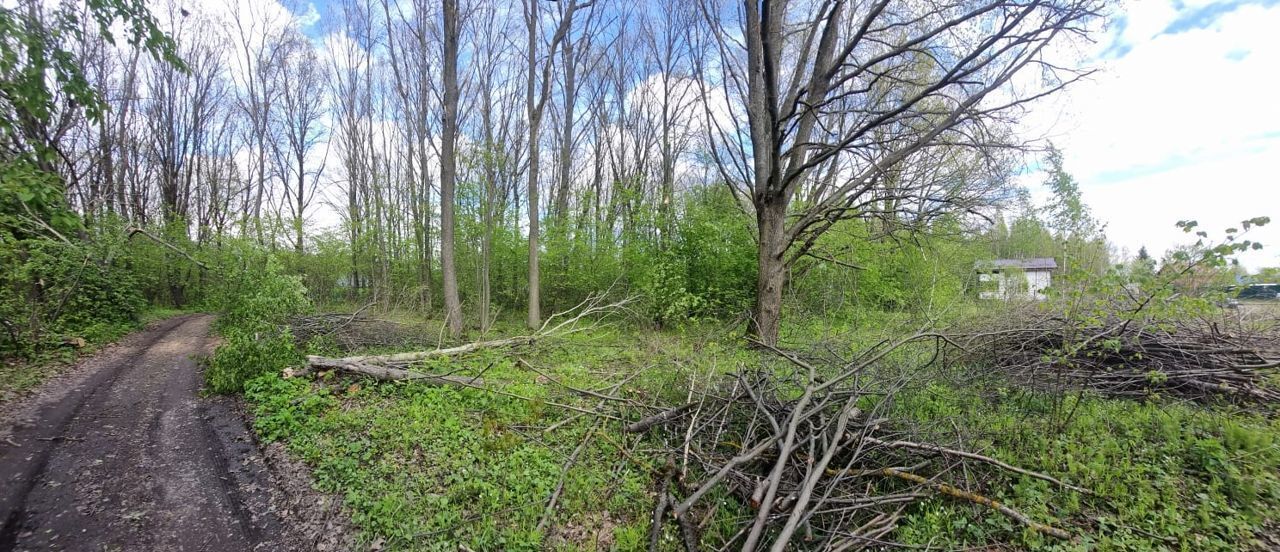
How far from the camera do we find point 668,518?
3.46m

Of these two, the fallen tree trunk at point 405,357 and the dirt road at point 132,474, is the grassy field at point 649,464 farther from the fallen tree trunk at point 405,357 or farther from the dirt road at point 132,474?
the fallen tree trunk at point 405,357

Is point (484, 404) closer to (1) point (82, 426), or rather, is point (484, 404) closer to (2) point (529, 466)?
(2) point (529, 466)

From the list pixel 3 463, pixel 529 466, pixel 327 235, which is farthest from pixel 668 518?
pixel 327 235

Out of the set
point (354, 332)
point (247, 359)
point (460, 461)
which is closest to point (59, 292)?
point (354, 332)

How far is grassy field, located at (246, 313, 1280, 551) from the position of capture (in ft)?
10.4

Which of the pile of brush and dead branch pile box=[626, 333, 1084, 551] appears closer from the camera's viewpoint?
dead branch pile box=[626, 333, 1084, 551]

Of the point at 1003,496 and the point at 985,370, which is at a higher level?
the point at 985,370

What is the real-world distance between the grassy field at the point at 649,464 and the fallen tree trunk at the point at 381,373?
28cm

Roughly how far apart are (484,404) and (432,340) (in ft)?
14.2

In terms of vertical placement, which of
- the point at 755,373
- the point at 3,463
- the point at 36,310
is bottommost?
the point at 3,463

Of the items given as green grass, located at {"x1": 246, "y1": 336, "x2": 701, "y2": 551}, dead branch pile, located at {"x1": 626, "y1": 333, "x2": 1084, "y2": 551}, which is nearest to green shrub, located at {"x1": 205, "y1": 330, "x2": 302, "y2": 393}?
green grass, located at {"x1": 246, "y1": 336, "x2": 701, "y2": 551}

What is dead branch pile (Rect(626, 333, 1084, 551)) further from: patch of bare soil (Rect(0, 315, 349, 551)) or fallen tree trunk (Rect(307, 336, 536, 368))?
fallen tree trunk (Rect(307, 336, 536, 368))

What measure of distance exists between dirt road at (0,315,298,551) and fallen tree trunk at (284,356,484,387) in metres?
0.96


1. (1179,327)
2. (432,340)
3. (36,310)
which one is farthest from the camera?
(432,340)
